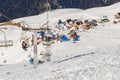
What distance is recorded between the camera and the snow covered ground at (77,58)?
60.1ft

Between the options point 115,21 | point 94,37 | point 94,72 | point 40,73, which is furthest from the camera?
point 115,21

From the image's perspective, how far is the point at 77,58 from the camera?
23875 mm

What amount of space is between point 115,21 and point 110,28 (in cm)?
372

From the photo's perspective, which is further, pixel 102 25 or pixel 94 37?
pixel 102 25

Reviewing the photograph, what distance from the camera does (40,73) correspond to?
19891 millimetres

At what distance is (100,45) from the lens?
3753cm

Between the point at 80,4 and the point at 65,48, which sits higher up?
the point at 80,4

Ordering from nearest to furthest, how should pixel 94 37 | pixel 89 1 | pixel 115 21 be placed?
pixel 94 37 → pixel 115 21 → pixel 89 1

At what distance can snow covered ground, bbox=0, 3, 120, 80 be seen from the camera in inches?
721

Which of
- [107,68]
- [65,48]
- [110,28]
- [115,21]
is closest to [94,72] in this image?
[107,68]

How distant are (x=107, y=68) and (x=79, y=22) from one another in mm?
32588

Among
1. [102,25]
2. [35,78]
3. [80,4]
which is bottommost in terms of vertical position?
[35,78]

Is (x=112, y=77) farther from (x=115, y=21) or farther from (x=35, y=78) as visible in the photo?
(x=115, y=21)

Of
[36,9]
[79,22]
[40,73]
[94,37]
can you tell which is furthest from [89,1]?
[40,73]
